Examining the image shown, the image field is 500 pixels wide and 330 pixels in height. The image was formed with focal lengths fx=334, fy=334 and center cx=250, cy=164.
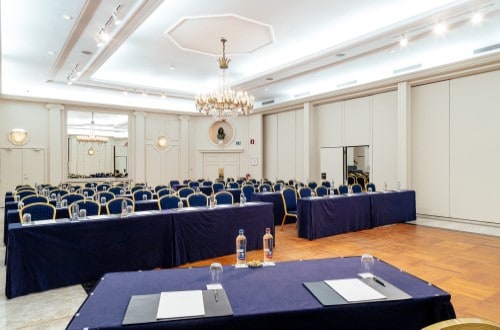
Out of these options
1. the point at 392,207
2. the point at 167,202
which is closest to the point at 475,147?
the point at 392,207

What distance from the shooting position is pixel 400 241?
6.62 metres

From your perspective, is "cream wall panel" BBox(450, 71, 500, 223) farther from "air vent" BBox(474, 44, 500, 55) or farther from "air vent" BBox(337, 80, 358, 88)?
"air vent" BBox(337, 80, 358, 88)

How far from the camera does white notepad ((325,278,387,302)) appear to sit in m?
1.80

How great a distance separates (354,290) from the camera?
6.23 ft

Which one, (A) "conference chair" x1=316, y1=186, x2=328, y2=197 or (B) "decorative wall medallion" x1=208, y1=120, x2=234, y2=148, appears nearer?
(A) "conference chair" x1=316, y1=186, x2=328, y2=197

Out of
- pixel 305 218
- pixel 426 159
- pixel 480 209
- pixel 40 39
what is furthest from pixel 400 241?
pixel 40 39

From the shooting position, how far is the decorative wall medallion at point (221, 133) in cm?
1602

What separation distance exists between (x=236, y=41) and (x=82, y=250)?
19.7 feet

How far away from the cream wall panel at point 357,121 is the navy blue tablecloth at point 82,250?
8468 millimetres

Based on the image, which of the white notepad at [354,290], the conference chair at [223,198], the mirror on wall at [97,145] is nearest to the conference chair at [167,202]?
the conference chair at [223,198]

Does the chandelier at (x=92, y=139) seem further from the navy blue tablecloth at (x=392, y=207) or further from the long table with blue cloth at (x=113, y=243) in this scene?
the navy blue tablecloth at (x=392, y=207)

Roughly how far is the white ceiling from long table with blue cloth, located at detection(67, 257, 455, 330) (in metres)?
5.17

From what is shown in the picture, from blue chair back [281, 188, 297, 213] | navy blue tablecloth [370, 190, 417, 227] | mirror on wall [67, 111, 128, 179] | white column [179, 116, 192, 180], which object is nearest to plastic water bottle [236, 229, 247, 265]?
blue chair back [281, 188, 297, 213]

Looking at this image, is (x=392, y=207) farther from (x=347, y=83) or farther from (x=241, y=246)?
(x=241, y=246)
